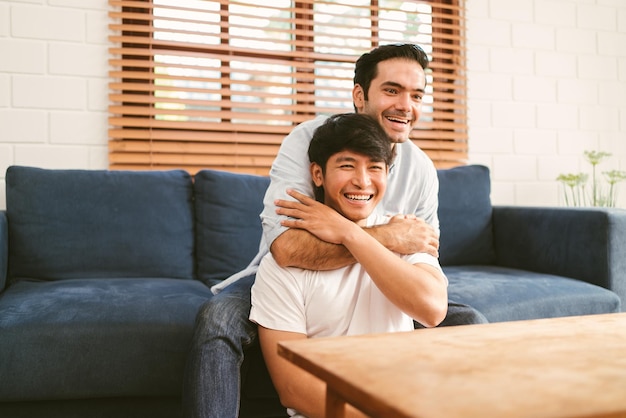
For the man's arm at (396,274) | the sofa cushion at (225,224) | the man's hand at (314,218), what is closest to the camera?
the man's arm at (396,274)

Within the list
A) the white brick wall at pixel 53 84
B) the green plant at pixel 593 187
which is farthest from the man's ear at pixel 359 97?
the green plant at pixel 593 187

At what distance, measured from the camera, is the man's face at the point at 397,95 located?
68.0 inches

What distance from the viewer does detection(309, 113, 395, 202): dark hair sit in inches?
55.0

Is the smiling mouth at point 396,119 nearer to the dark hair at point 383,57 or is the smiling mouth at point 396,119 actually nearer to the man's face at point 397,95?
the man's face at point 397,95

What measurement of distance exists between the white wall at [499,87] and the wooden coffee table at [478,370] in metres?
1.92

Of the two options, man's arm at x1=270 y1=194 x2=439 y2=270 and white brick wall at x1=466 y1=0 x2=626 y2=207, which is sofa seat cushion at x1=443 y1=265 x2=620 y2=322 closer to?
man's arm at x1=270 y1=194 x2=439 y2=270

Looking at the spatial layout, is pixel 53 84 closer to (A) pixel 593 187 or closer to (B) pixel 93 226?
(B) pixel 93 226

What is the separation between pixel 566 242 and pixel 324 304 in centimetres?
127

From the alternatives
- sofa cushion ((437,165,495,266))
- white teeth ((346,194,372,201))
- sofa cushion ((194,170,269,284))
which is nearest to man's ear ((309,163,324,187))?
white teeth ((346,194,372,201))

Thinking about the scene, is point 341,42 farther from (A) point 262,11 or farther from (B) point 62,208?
(B) point 62,208

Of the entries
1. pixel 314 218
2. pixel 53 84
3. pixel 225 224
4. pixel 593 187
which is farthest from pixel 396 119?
pixel 593 187

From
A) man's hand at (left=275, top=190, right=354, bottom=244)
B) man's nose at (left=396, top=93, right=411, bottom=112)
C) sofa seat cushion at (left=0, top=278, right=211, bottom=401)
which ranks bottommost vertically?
sofa seat cushion at (left=0, top=278, right=211, bottom=401)

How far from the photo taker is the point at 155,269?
6.99 ft

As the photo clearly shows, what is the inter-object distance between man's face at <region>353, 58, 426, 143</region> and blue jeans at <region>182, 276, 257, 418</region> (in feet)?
2.29
